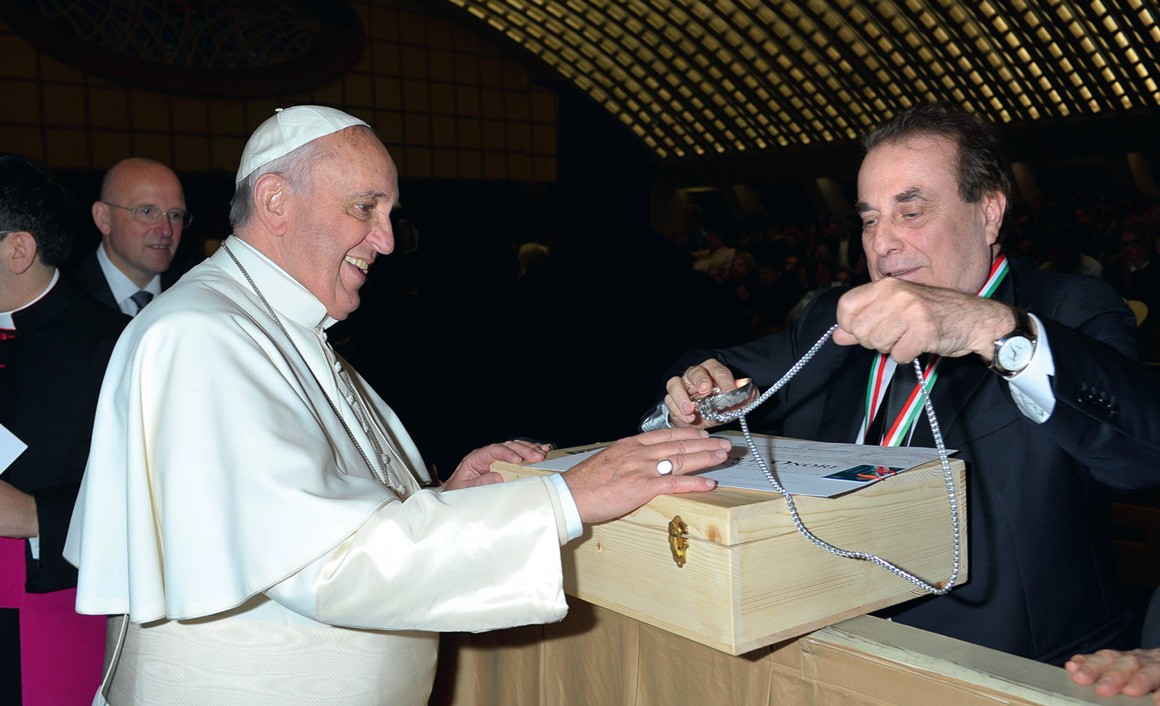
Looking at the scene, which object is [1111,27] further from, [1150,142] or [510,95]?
[510,95]

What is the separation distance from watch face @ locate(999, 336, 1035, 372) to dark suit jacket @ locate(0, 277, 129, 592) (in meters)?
2.16

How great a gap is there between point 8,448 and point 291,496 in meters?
1.27

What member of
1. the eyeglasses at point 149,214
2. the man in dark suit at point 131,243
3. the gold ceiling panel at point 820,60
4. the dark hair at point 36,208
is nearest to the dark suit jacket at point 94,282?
the man in dark suit at point 131,243

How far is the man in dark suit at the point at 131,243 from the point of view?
432 centimetres

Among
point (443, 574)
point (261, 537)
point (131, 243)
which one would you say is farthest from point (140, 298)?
point (443, 574)

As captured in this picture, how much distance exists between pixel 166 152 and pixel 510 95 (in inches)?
268

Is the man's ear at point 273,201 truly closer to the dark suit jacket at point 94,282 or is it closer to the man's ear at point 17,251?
the man's ear at point 17,251

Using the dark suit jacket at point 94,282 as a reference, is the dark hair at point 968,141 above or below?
above

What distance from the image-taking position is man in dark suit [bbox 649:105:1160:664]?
5.22ft

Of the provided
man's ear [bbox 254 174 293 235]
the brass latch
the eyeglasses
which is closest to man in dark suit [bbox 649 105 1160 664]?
the brass latch

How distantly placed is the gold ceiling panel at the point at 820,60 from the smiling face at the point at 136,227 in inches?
598

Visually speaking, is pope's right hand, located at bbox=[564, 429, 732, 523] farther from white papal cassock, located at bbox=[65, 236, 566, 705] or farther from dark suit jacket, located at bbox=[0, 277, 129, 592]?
dark suit jacket, located at bbox=[0, 277, 129, 592]

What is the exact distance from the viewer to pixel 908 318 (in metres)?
1.49

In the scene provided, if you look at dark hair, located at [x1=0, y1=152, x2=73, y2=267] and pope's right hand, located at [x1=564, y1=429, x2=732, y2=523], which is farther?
dark hair, located at [x1=0, y1=152, x2=73, y2=267]
